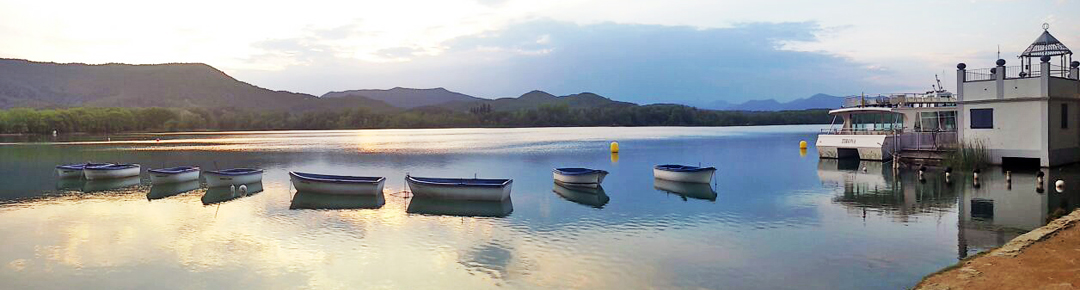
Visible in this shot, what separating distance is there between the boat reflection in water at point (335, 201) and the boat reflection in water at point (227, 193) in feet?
8.93

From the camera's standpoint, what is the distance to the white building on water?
31891 mm

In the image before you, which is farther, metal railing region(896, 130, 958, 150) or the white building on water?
metal railing region(896, 130, 958, 150)

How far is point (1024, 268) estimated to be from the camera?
11.9 m

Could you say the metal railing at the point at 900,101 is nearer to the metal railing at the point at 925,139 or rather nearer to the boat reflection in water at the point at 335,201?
the metal railing at the point at 925,139

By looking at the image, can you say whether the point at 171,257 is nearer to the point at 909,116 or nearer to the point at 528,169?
the point at 528,169

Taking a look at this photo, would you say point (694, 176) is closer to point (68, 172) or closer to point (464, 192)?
point (464, 192)

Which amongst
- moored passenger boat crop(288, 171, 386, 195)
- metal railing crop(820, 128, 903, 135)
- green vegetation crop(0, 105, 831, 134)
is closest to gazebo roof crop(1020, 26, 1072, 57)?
metal railing crop(820, 128, 903, 135)

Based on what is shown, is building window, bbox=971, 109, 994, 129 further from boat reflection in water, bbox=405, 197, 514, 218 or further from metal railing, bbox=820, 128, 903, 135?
boat reflection in water, bbox=405, 197, 514, 218

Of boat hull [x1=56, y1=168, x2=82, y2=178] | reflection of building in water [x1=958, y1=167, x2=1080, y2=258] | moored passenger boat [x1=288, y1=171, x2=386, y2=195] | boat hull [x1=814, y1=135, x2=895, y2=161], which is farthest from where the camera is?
boat hull [x1=814, y1=135, x2=895, y2=161]

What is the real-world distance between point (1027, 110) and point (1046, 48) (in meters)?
4.94

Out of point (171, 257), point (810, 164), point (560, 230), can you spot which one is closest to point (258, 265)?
point (171, 257)

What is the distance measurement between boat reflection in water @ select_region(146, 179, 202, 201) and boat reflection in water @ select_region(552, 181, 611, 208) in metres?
17.6

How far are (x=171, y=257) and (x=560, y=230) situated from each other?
10250 millimetres

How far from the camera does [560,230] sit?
19.5 metres
